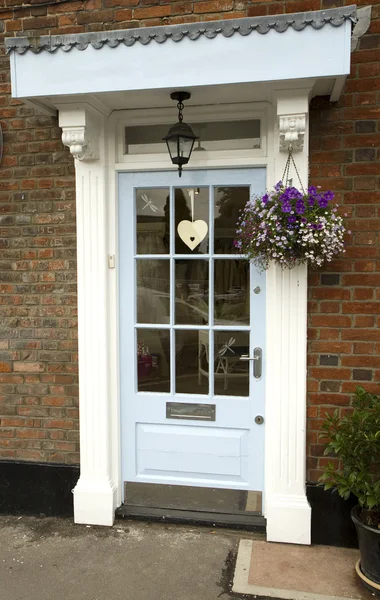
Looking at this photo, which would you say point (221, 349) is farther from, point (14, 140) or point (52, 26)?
point (52, 26)

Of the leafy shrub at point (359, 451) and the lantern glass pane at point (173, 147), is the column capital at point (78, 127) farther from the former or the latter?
the leafy shrub at point (359, 451)

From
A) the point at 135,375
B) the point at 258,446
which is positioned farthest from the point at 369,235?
the point at 135,375

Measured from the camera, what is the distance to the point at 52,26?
3.35m

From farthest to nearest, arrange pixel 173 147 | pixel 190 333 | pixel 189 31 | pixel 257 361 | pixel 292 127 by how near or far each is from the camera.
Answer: pixel 190 333 < pixel 257 361 < pixel 173 147 < pixel 292 127 < pixel 189 31

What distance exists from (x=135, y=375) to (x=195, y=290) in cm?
73

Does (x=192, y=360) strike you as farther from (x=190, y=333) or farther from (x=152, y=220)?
(x=152, y=220)

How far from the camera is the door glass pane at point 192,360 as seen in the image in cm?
339

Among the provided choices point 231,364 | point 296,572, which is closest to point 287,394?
point 231,364

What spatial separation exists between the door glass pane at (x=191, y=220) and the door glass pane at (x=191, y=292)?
0.10 m

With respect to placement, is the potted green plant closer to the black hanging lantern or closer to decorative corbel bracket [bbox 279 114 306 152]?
decorative corbel bracket [bbox 279 114 306 152]

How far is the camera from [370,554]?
2.77 meters

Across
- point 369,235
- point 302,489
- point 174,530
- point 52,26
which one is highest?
point 52,26

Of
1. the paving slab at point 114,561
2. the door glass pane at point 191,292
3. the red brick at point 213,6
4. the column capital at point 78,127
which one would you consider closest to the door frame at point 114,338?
the column capital at point 78,127

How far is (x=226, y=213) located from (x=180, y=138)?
0.61 m
